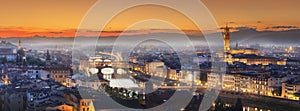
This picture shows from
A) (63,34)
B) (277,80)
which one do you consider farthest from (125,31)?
(277,80)

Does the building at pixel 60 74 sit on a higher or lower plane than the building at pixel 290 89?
higher

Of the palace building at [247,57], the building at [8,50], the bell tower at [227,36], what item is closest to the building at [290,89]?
the bell tower at [227,36]

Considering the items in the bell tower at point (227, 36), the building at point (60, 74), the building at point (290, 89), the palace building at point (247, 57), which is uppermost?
the bell tower at point (227, 36)

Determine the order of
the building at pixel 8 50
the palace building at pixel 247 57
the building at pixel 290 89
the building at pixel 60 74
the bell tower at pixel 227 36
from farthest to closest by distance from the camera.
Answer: the palace building at pixel 247 57 < the bell tower at pixel 227 36 < the building at pixel 290 89 < the building at pixel 60 74 < the building at pixel 8 50

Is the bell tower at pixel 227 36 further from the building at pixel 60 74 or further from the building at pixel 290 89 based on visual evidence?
the building at pixel 60 74

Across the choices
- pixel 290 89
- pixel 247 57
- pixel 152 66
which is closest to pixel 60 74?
pixel 152 66

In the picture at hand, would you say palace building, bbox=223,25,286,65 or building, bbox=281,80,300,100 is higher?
palace building, bbox=223,25,286,65

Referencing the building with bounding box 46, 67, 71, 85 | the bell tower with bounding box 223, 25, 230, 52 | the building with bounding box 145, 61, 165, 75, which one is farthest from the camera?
the building with bounding box 145, 61, 165, 75

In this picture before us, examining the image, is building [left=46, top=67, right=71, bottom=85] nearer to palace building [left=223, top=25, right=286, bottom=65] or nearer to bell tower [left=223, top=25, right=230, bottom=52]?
bell tower [left=223, top=25, right=230, bottom=52]

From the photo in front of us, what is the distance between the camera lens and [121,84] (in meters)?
7.70

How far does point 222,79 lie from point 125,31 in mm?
3952

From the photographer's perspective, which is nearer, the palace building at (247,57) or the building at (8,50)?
the building at (8,50)

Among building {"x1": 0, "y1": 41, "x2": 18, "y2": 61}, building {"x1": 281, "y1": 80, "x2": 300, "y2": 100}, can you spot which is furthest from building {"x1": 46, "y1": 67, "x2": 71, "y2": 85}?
building {"x1": 281, "y1": 80, "x2": 300, "y2": 100}

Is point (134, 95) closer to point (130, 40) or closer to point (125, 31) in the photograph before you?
point (125, 31)
